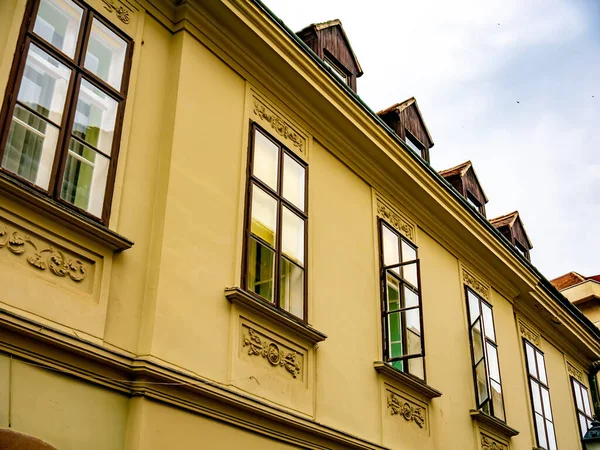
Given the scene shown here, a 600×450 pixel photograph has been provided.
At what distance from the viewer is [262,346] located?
777 centimetres

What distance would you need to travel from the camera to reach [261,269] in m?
8.21

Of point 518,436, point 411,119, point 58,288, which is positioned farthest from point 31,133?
point 518,436

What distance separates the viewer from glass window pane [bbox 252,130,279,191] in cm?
873

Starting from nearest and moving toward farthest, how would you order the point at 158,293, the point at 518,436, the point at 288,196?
the point at 158,293
the point at 288,196
the point at 518,436

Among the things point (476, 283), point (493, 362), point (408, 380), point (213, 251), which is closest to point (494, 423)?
point (493, 362)

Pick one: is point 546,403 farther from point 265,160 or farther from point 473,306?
point 265,160

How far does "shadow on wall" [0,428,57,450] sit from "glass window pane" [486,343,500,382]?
28.2 ft

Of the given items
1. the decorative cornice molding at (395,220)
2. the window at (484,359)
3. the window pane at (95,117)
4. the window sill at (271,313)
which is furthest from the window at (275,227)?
Answer: the window at (484,359)

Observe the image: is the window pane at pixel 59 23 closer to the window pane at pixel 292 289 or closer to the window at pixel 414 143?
the window pane at pixel 292 289

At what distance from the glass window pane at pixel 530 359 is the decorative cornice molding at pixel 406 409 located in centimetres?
475

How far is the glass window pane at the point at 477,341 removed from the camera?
12.3 meters

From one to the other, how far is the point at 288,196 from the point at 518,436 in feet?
21.8

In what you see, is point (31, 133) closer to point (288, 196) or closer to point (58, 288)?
point (58, 288)

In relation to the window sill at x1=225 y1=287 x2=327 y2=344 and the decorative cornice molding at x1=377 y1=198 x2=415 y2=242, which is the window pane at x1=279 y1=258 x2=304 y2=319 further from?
the decorative cornice molding at x1=377 y1=198 x2=415 y2=242
